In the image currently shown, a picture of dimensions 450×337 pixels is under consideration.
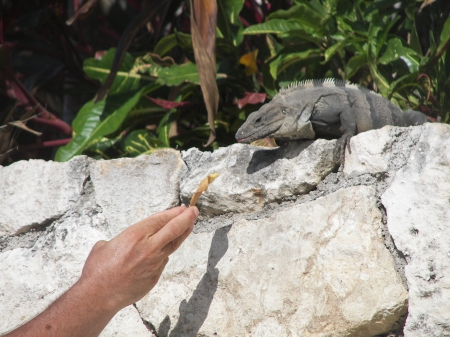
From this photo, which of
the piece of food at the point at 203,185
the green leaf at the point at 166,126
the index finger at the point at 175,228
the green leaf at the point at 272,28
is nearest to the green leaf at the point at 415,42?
the green leaf at the point at 272,28

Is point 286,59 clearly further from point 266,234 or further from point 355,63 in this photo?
point 266,234

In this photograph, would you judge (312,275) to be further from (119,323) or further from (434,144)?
(119,323)

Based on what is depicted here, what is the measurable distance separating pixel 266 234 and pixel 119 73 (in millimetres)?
1840

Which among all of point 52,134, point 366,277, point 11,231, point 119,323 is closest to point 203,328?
point 119,323

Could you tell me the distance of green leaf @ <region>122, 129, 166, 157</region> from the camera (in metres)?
3.25

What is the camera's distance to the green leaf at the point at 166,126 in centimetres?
324

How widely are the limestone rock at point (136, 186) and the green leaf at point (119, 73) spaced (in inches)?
44.2

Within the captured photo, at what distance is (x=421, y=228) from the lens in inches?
73.7

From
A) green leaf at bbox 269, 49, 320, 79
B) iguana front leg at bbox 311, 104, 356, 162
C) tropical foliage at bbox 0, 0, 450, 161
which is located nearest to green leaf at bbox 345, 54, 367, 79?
tropical foliage at bbox 0, 0, 450, 161

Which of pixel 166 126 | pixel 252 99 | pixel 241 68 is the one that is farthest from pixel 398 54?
pixel 166 126

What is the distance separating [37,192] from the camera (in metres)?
2.57

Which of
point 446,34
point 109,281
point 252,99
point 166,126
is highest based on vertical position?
point 446,34

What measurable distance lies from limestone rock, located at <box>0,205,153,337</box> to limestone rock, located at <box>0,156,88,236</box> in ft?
0.27

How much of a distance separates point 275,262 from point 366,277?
34 centimetres
